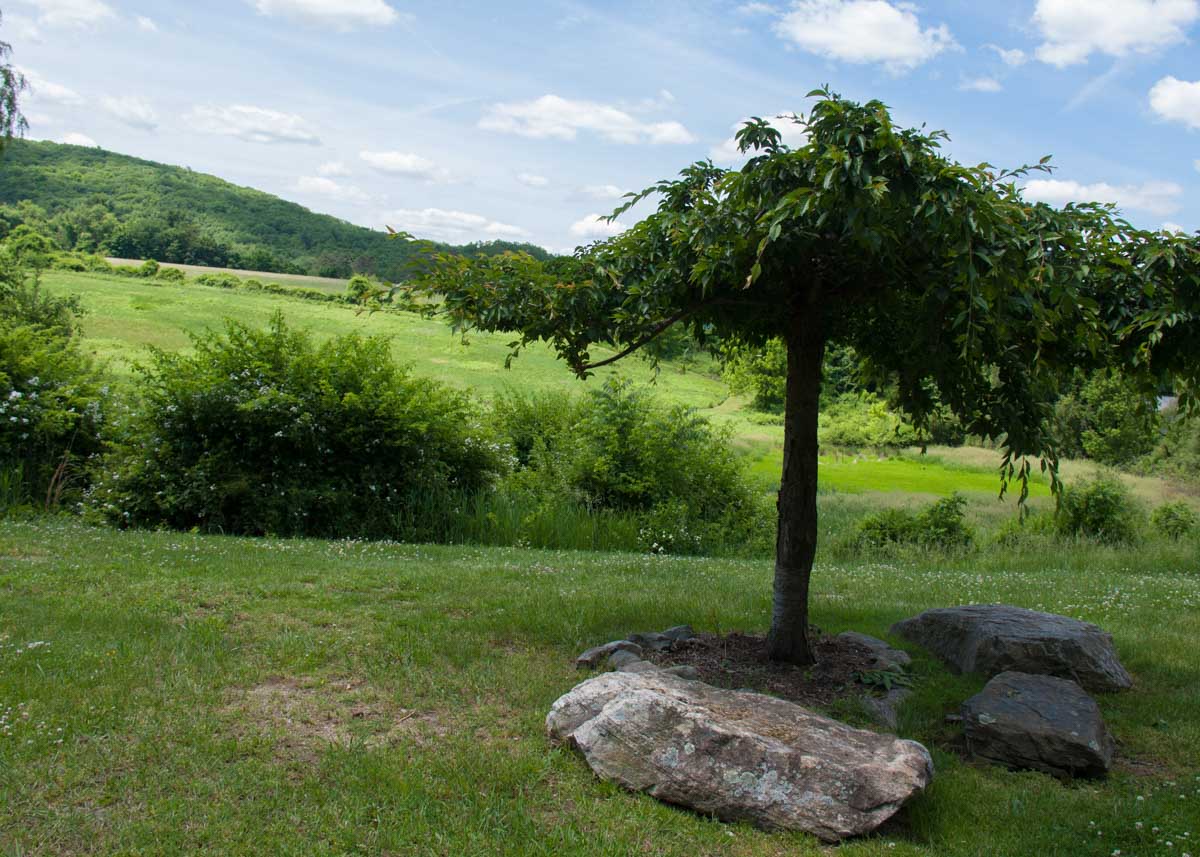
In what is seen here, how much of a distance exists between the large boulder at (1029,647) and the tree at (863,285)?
1371 millimetres

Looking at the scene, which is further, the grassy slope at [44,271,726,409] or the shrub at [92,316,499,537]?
the grassy slope at [44,271,726,409]

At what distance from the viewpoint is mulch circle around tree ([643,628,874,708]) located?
20.6 feet

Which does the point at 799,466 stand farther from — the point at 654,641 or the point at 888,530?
the point at 888,530

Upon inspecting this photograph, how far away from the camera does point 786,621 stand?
21.9 ft

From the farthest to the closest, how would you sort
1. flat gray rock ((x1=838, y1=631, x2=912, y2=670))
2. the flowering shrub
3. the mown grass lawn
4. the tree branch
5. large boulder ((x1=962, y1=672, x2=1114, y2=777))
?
the flowering shrub
flat gray rock ((x1=838, y1=631, x2=912, y2=670))
the tree branch
large boulder ((x1=962, y1=672, x2=1114, y2=777))
the mown grass lawn

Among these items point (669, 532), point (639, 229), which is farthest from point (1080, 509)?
point (639, 229)

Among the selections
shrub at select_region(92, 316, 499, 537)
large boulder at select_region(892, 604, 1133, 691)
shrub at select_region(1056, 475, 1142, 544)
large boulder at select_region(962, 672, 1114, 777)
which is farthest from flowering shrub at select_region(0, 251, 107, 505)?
shrub at select_region(1056, 475, 1142, 544)

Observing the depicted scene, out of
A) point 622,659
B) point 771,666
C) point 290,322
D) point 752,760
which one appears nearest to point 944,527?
point 771,666

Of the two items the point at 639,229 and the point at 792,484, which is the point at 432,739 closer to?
the point at 792,484

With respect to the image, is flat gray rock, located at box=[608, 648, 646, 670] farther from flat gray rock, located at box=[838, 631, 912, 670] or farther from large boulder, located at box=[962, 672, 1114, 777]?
large boulder, located at box=[962, 672, 1114, 777]

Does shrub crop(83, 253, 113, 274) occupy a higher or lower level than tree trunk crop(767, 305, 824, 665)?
higher

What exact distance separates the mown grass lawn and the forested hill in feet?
156

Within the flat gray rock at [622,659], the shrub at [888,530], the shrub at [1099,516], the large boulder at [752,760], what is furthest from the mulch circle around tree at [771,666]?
the shrub at [1099,516]

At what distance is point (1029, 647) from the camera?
678 centimetres
